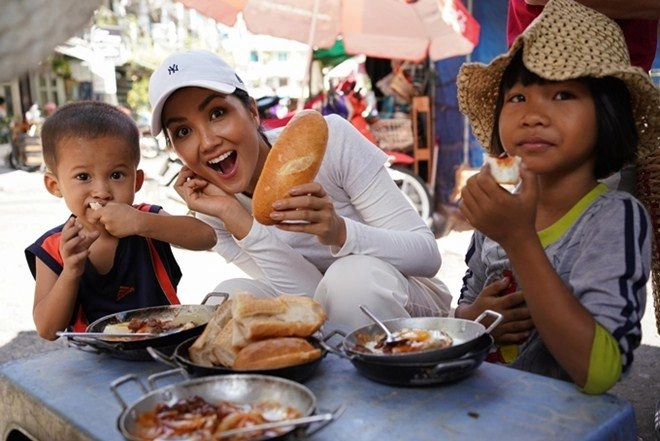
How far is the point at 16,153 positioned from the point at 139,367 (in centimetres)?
1711

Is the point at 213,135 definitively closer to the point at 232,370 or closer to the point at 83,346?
the point at 83,346

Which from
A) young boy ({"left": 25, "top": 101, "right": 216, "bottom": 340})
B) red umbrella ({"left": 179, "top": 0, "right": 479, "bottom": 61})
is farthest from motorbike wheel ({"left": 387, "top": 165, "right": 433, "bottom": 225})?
young boy ({"left": 25, "top": 101, "right": 216, "bottom": 340})

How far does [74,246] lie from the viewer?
213 centimetres

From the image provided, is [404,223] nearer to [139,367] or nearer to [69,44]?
[139,367]

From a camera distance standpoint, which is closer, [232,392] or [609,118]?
[232,392]

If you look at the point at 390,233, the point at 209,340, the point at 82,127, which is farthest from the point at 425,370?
the point at 82,127

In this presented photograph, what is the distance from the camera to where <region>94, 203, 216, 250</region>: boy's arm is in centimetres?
227

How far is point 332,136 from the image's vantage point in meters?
2.69

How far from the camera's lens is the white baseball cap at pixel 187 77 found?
7.59 ft

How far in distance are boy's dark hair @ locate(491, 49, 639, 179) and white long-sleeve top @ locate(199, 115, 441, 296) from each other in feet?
2.47

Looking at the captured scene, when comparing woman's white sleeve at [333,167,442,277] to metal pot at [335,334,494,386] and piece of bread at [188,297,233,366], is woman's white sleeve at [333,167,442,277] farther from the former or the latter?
metal pot at [335,334,494,386]

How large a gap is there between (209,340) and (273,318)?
0.55ft

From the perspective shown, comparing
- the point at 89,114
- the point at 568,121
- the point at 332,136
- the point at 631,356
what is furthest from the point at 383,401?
the point at 89,114

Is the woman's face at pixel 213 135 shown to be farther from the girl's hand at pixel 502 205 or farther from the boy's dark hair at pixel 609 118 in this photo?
the girl's hand at pixel 502 205
